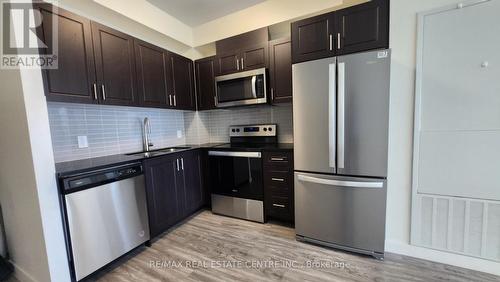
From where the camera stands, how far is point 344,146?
1812 mm

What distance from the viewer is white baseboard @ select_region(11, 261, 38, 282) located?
1633 mm

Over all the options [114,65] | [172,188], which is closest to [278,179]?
[172,188]

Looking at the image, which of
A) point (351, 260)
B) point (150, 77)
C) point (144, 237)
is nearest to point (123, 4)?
point (150, 77)

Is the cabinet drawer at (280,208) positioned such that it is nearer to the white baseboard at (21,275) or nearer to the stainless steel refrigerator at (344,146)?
the stainless steel refrigerator at (344,146)

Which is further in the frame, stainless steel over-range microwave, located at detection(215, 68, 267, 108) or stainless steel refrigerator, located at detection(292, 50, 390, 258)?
stainless steel over-range microwave, located at detection(215, 68, 267, 108)

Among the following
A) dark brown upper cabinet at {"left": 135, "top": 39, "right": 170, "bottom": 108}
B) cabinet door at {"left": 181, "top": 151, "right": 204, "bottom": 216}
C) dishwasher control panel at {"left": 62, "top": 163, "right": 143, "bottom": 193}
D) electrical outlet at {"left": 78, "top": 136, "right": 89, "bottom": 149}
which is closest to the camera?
dishwasher control panel at {"left": 62, "top": 163, "right": 143, "bottom": 193}

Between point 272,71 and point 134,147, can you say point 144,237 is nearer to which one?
point 134,147

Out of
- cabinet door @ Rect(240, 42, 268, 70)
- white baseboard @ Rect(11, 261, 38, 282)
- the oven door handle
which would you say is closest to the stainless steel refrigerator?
the oven door handle

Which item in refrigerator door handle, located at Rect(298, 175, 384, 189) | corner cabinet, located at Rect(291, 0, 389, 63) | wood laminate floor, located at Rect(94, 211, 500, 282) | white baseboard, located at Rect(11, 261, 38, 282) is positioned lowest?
wood laminate floor, located at Rect(94, 211, 500, 282)

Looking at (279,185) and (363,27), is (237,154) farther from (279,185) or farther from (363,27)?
(363,27)

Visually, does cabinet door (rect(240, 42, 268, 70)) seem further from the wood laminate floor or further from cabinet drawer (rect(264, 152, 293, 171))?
the wood laminate floor

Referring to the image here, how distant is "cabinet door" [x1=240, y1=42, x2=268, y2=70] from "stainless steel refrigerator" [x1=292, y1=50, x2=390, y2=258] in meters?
0.73

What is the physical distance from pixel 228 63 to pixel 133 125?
1532 mm

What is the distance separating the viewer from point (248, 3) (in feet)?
8.69
